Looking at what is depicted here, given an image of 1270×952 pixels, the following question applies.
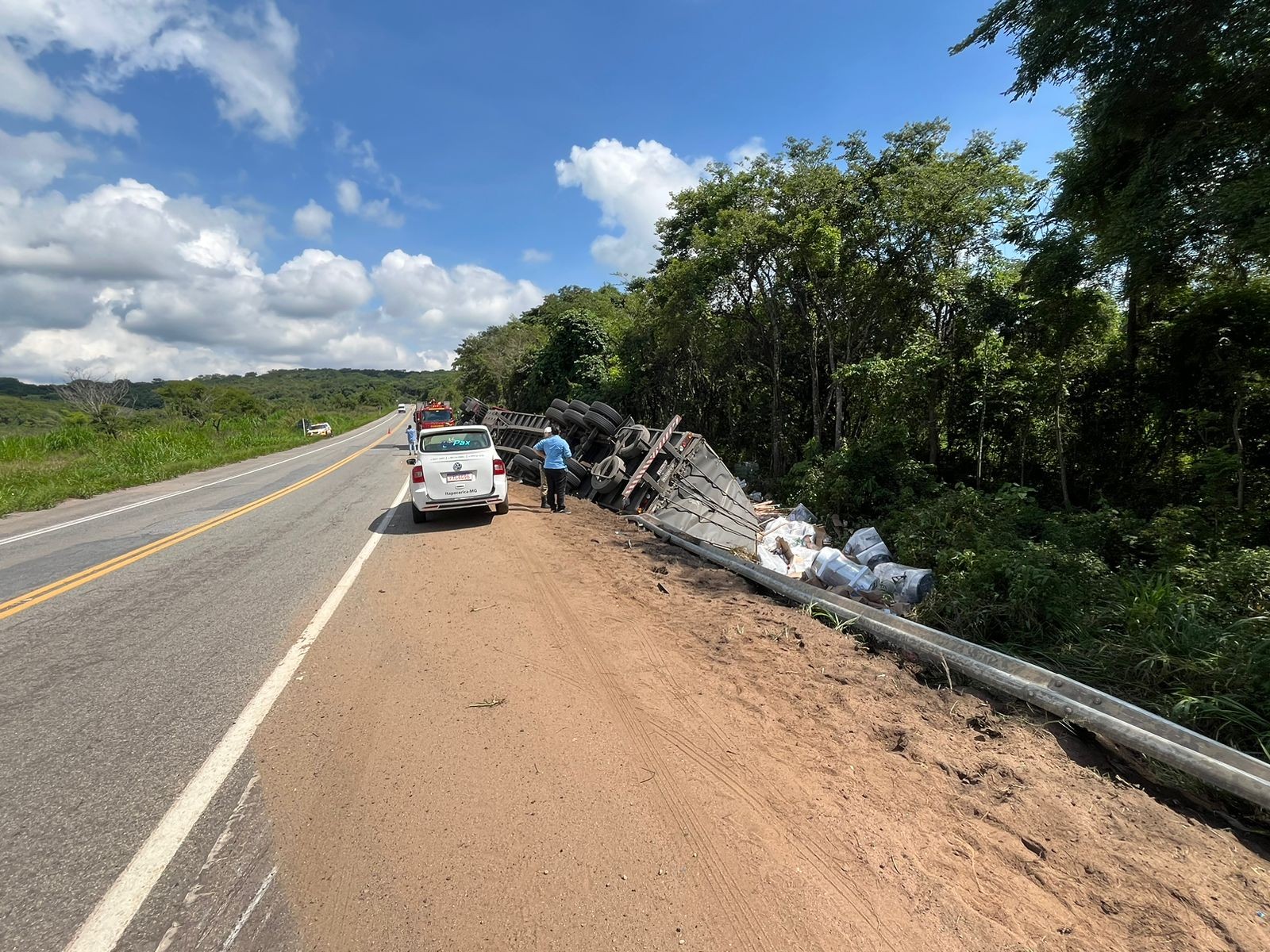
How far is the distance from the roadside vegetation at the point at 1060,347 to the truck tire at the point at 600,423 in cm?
382

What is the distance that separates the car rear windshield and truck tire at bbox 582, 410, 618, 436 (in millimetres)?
3444

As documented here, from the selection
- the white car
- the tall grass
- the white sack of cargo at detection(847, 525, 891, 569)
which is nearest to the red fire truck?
the tall grass

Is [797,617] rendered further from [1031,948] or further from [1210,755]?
[1031,948]

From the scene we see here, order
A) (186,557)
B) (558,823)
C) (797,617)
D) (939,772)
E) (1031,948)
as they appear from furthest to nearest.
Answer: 1. (186,557)
2. (797,617)
3. (939,772)
4. (558,823)
5. (1031,948)

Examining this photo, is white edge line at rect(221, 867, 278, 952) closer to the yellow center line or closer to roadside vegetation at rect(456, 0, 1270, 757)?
roadside vegetation at rect(456, 0, 1270, 757)

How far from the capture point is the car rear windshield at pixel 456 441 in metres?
10.2

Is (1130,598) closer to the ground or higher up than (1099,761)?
higher up

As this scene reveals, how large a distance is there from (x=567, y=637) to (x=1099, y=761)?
3722 millimetres

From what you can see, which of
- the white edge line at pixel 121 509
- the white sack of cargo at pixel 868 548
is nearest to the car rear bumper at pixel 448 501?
the white sack of cargo at pixel 868 548

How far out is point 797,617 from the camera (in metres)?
5.42

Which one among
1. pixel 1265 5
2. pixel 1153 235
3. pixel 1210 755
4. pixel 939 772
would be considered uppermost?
pixel 1265 5

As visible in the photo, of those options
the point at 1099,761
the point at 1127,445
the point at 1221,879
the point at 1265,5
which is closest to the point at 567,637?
the point at 1099,761

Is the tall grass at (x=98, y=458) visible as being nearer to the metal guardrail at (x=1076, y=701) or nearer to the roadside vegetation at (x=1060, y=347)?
the roadside vegetation at (x=1060, y=347)

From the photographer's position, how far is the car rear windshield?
10.2 meters
